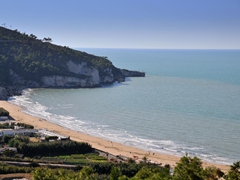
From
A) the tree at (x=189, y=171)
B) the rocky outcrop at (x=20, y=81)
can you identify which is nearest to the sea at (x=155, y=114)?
the rocky outcrop at (x=20, y=81)

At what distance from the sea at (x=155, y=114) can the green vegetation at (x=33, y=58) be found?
26.2 ft

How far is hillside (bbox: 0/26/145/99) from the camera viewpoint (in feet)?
262

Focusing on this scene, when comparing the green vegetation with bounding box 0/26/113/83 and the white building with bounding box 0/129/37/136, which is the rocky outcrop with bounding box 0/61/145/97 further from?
the white building with bounding box 0/129/37/136

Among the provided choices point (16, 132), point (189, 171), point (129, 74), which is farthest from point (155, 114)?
point (129, 74)

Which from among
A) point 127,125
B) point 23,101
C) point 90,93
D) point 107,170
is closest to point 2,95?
point 23,101

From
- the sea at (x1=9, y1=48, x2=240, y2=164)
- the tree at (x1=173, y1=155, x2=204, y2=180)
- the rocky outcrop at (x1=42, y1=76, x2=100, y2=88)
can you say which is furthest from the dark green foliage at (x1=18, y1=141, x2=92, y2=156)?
the rocky outcrop at (x1=42, y1=76, x2=100, y2=88)

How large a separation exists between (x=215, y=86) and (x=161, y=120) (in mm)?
38677

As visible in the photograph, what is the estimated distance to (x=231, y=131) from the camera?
43312mm

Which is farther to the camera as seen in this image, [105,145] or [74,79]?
[74,79]

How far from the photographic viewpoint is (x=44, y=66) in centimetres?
8269

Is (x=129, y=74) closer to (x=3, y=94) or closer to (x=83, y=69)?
(x=83, y=69)

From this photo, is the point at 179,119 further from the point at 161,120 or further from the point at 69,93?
the point at 69,93

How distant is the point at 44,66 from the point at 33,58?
18.0 feet

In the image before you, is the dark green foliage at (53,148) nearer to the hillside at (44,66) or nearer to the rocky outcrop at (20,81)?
the hillside at (44,66)
